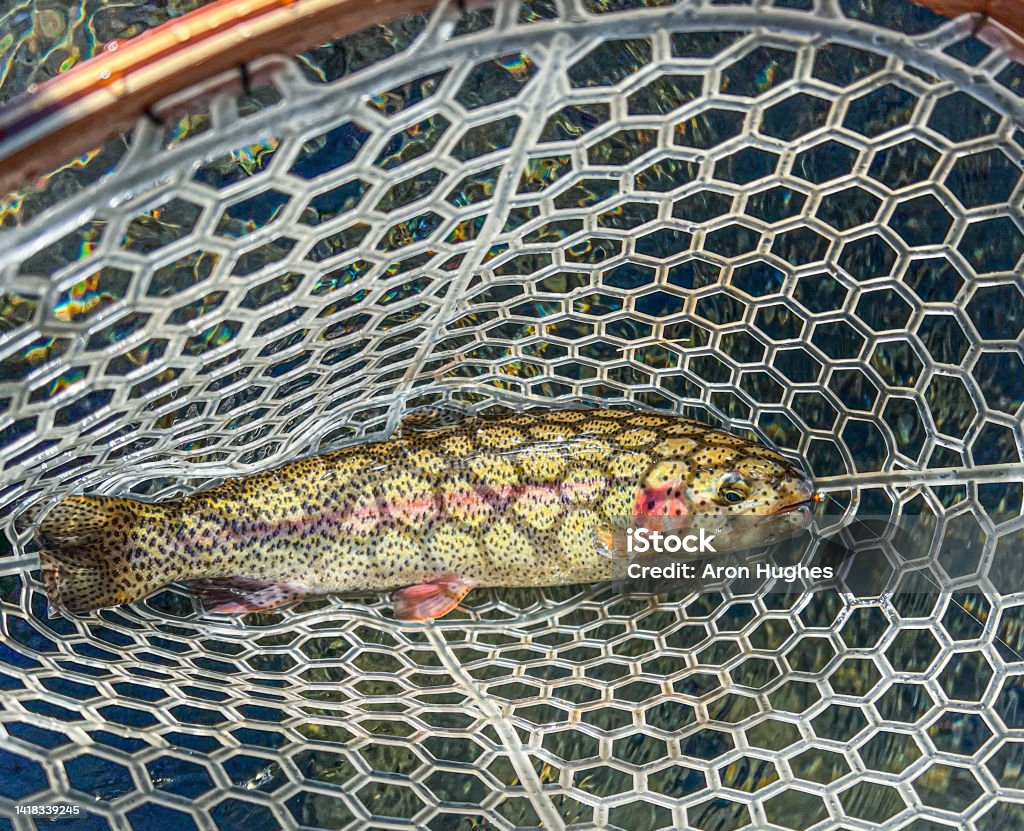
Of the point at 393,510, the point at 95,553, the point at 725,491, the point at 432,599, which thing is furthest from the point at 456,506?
the point at 95,553

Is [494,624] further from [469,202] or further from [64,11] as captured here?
→ [64,11]

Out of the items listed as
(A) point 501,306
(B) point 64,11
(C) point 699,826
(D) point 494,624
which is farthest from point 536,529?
(B) point 64,11

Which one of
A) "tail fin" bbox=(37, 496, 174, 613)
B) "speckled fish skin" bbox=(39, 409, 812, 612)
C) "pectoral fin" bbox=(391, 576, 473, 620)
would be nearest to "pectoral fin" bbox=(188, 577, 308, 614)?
"speckled fish skin" bbox=(39, 409, 812, 612)

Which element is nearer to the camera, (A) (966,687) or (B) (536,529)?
(A) (966,687)

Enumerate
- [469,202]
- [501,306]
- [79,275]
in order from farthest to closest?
[501,306] → [469,202] → [79,275]

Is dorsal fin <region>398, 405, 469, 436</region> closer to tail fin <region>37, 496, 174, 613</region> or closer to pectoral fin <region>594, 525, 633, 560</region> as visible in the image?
pectoral fin <region>594, 525, 633, 560</region>

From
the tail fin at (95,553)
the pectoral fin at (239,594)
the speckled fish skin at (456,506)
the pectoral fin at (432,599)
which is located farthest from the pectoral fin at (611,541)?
the tail fin at (95,553)

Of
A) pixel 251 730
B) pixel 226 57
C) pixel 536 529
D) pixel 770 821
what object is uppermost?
pixel 226 57
